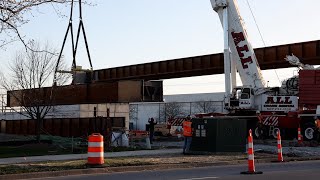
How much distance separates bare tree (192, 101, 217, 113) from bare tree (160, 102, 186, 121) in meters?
3.35

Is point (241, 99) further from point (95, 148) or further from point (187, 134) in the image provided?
point (95, 148)

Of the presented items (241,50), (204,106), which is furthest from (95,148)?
(204,106)

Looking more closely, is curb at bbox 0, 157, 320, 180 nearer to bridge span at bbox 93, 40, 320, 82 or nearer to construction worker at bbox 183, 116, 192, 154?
construction worker at bbox 183, 116, 192, 154

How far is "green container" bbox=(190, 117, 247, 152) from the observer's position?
21516 millimetres

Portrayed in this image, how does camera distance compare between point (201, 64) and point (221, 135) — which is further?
point (201, 64)

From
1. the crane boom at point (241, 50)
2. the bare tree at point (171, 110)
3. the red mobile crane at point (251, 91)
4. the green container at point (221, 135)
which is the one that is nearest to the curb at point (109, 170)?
the green container at point (221, 135)

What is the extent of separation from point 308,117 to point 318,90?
5.89 feet

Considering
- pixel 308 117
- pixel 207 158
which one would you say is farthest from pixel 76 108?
pixel 207 158

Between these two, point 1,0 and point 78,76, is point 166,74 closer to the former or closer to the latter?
point 78,76

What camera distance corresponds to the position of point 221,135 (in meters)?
21.5

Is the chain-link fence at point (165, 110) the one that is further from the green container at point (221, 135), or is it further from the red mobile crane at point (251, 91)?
the green container at point (221, 135)

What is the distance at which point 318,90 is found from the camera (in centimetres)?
3269

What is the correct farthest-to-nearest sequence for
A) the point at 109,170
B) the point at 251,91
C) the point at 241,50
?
the point at 241,50
the point at 251,91
the point at 109,170

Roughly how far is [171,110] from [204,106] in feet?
21.9
